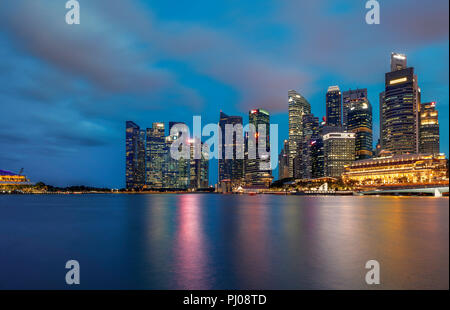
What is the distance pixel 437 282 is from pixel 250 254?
13.3 metres

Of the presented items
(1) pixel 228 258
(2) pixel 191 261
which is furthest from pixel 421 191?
(2) pixel 191 261

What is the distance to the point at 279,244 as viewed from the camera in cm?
2973

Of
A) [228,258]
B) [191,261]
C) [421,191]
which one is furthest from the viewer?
[421,191]

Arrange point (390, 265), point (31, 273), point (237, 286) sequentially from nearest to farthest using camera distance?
point (237, 286) → point (31, 273) → point (390, 265)

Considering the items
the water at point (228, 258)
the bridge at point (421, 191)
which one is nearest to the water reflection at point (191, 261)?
the water at point (228, 258)

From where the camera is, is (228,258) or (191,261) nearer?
(191,261)

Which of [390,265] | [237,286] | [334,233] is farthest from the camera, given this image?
[334,233]

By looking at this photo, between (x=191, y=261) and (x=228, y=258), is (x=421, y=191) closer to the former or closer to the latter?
(x=228, y=258)

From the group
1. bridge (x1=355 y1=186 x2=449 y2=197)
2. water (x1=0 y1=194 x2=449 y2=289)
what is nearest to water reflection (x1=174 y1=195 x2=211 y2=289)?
water (x1=0 y1=194 x2=449 y2=289)

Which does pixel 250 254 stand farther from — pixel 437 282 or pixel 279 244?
pixel 437 282

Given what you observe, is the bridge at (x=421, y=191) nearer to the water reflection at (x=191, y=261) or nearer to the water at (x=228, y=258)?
the water at (x=228, y=258)
